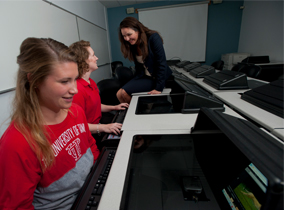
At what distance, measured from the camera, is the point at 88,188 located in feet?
1.96

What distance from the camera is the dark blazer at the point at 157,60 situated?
1.59 meters

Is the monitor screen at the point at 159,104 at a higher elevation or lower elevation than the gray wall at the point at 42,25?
lower

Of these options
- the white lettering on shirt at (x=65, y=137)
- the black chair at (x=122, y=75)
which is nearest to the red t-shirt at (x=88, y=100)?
the white lettering on shirt at (x=65, y=137)

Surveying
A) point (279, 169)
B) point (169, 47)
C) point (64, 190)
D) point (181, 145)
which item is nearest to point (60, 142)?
point (64, 190)

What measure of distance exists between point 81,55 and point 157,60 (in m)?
0.80

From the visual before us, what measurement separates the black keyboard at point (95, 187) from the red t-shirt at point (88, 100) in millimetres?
538

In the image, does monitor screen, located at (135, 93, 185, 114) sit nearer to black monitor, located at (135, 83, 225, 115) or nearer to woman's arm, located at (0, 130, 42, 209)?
black monitor, located at (135, 83, 225, 115)

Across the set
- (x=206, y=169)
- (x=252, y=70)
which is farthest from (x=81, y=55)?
(x=252, y=70)

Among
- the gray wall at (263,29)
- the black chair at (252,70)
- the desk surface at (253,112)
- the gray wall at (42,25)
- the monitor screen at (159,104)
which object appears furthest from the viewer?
the gray wall at (263,29)

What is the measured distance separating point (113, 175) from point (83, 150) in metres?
0.34

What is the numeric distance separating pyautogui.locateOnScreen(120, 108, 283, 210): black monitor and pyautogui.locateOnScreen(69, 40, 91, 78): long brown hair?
777 mm

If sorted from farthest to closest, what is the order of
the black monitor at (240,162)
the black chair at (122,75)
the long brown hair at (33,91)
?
the black chair at (122,75) → the long brown hair at (33,91) → the black monitor at (240,162)

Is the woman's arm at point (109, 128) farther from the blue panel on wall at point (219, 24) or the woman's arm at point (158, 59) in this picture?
the blue panel on wall at point (219, 24)

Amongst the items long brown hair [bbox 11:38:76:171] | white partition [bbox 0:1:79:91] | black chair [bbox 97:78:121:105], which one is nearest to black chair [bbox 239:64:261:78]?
black chair [bbox 97:78:121:105]
